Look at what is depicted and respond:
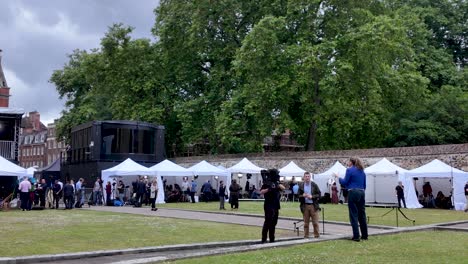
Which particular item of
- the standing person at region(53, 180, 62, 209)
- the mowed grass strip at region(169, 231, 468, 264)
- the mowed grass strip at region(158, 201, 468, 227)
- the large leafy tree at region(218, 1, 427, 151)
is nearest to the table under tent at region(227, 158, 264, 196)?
the large leafy tree at region(218, 1, 427, 151)

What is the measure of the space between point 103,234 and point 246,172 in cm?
2252

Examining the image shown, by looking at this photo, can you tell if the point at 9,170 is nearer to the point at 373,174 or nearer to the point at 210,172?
the point at 210,172

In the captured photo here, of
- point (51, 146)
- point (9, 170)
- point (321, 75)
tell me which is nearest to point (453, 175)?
point (321, 75)

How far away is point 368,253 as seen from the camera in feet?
34.7

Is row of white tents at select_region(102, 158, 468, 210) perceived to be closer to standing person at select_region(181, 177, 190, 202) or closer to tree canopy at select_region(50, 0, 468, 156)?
standing person at select_region(181, 177, 190, 202)

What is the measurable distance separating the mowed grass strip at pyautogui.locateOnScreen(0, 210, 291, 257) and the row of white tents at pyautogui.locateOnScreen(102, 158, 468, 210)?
1368 centimetres

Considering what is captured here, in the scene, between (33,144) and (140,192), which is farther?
(33,144)

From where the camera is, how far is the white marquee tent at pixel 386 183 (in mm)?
30719

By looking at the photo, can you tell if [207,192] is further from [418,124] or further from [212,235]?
[212,235]

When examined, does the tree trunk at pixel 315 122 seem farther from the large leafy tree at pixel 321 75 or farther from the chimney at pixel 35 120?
the chimney at pixel 35 120

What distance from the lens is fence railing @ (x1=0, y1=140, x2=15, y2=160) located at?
3808 centimetres

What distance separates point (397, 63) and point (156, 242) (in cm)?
3315

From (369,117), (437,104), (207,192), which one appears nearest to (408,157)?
(369,117)

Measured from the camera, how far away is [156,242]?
13.2m
